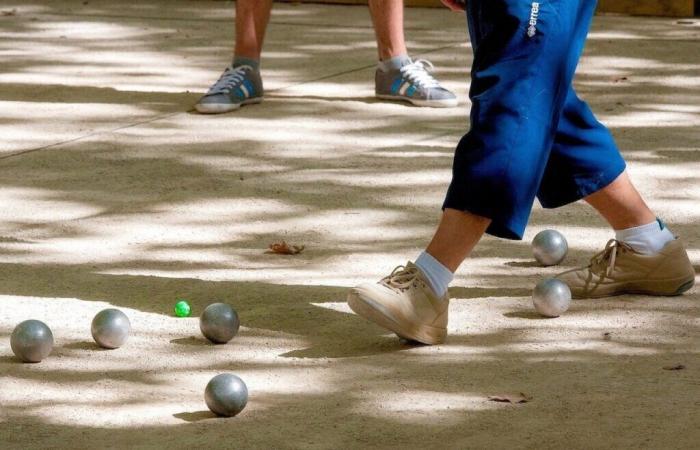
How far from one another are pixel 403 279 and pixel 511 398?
2.07 feet

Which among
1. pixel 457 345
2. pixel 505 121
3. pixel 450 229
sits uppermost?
pixel 505 121

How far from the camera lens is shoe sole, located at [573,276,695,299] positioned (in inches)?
173

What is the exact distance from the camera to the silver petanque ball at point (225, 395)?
11.2 feet

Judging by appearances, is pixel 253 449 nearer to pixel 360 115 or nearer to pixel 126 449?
pixel 126 449

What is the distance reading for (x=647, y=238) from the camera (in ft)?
14.4

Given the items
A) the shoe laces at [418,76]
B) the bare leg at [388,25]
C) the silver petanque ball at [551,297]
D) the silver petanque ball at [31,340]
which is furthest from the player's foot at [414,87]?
the silver petanque ball at [31,340]

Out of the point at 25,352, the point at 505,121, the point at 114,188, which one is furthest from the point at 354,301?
the point at 114,188

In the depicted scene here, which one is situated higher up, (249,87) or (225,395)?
(249,87)

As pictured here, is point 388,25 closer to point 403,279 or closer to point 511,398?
point 403,279

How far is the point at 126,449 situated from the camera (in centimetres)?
324

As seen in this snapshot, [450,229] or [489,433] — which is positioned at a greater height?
[450,229]

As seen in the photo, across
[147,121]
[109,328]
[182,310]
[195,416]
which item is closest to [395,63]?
Answer: [147,121]

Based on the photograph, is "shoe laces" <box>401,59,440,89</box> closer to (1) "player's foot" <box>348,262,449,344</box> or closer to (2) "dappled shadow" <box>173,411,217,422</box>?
(1) "player's foot" <box>348,262,449,344</box>

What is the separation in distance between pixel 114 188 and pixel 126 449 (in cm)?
275
